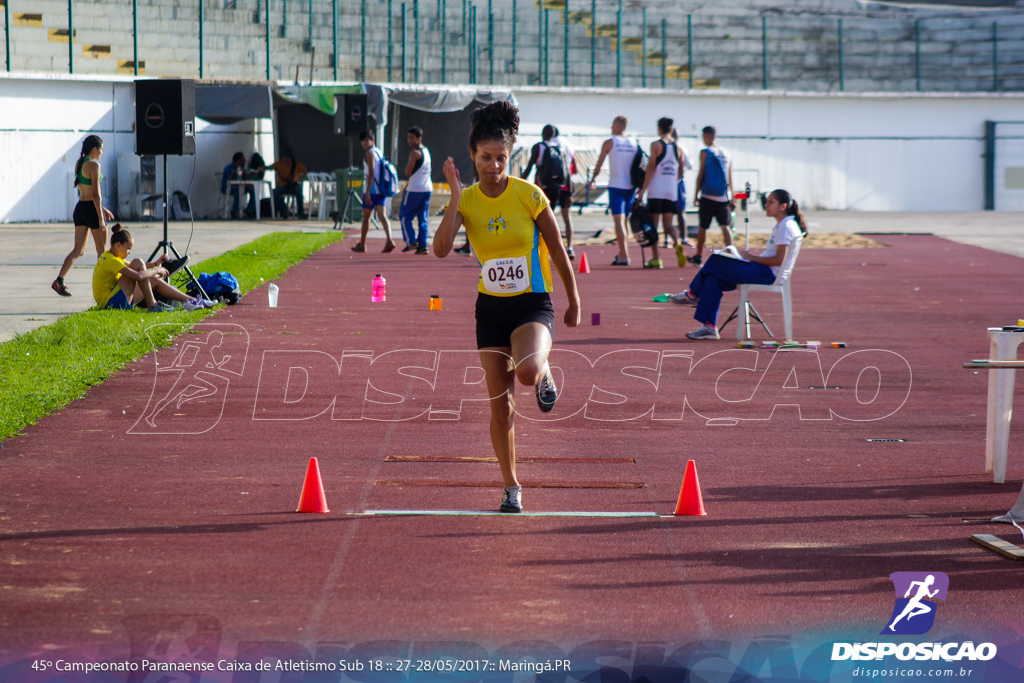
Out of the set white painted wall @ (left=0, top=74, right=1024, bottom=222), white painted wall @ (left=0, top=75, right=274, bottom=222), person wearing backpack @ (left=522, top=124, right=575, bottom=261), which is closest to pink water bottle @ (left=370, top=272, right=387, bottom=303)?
person wearing backpack @ (left=522, top=124, right=575, bottom=261)

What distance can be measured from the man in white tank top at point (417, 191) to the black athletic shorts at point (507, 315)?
48.3 ft

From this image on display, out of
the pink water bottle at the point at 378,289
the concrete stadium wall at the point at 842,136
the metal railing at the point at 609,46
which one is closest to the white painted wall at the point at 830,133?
the concrete stadium wall at the point at 842,136

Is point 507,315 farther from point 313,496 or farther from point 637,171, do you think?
point 637,171

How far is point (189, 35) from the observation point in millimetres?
34906

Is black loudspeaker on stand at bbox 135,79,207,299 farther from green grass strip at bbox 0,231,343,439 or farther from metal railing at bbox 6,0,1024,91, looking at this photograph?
metal railing at bbox 6,0,1024,91

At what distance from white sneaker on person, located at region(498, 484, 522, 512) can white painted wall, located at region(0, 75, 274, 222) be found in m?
24.7

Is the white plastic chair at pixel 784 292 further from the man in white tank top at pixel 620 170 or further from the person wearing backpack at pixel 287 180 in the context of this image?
the person wearing backpack at pixel 287 180

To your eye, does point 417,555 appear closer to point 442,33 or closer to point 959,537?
Answer: point 959,537

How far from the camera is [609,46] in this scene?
135 ft

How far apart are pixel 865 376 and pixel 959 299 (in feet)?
20.6

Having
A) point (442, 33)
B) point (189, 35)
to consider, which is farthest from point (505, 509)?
point (442, 33)

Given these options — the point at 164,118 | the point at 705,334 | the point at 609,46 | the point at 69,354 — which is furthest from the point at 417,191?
the point at 609,46

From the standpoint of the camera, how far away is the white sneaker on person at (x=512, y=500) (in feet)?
19.4

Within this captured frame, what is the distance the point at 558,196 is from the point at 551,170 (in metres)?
0.53
